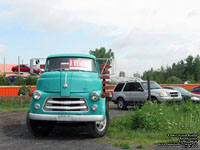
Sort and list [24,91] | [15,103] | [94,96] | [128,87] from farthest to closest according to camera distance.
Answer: [24,91], [15,103], [128,87], [94,96]

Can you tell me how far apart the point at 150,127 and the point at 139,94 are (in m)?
8.97

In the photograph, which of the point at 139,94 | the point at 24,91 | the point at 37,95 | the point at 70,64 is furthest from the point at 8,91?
the point at 37,95

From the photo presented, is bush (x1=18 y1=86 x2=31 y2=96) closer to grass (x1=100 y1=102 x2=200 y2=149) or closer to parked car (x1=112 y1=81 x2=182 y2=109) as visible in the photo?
parked car (x1=112 y1=81 x2=182 y2=109)

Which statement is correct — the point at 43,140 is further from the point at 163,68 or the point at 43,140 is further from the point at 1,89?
the point at 163,68

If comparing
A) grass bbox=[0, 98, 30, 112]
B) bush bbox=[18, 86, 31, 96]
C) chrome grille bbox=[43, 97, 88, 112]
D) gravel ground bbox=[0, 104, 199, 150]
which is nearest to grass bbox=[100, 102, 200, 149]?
gravel ground bbox=[0, 104, 199, 150]

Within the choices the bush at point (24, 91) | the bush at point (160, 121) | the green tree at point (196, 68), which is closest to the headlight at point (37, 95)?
the bush at point (160, 121)

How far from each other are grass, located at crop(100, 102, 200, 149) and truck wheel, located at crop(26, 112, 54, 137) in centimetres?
192

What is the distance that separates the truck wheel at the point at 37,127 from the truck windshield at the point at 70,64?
179 cm

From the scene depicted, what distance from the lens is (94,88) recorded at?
8320mm

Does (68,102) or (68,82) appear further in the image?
(68,82)

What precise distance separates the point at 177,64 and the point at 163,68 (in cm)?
1879

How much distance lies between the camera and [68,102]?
7855 mm

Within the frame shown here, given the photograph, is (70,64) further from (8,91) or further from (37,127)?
(8,91)

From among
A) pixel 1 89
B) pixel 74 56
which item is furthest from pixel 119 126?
pixel 1 89
